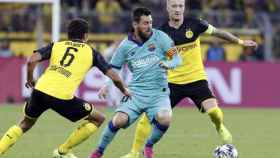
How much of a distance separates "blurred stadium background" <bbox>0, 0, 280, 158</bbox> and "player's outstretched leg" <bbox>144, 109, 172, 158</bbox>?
15.2 ft

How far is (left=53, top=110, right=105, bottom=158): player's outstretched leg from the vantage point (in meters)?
12.8

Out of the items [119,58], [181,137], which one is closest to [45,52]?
[119,58]

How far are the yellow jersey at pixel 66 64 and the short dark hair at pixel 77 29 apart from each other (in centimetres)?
9

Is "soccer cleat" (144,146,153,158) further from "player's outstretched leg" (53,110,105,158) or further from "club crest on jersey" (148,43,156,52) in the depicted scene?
"club crest on jersey" (148,43,156,52)

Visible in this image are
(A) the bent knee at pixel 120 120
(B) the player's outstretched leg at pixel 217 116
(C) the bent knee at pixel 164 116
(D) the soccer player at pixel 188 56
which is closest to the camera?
(A) the bent knee at pixel 120 120

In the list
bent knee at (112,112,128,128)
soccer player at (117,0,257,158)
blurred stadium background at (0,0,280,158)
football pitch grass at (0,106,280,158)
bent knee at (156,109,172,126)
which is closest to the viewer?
bent knee at (112,112,128,128)

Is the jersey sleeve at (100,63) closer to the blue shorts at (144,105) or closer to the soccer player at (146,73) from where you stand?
the soccer player at (146,73)

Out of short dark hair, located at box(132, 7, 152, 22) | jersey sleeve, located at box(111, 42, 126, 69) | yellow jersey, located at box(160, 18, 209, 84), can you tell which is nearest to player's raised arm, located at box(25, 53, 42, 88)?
jersey sleeve, located at box(111, 42, 126, 69)

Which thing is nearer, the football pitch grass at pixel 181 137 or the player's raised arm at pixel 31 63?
the player's raised arm at pixel 31 63

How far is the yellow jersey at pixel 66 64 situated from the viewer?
12.4 metres

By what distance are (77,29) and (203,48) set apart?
16.2 m

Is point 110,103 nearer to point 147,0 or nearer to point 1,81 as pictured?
point 1,81

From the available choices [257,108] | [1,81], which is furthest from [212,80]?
[1,81]

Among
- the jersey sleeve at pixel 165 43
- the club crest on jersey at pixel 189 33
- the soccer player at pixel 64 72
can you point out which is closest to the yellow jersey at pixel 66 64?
the soccer player at pixel 64 72
